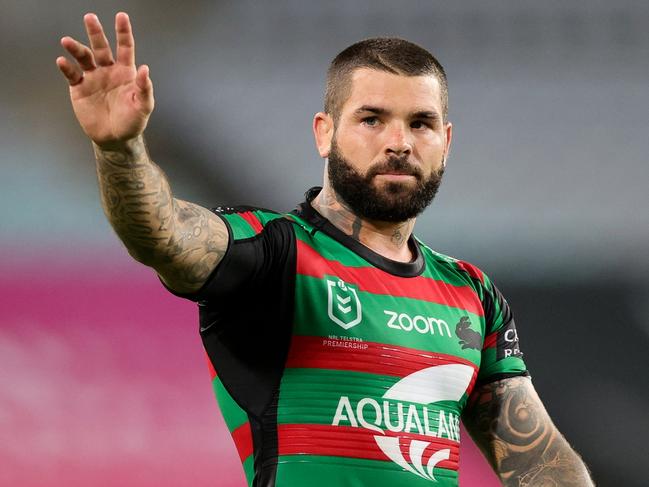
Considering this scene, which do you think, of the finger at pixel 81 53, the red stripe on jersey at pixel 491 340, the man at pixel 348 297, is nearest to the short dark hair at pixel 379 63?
the man at pixel 348 297

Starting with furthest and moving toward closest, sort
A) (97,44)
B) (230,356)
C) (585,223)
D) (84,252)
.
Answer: (585,223), (84,252), (230,356), (97,44)

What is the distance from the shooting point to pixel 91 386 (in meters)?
4.36

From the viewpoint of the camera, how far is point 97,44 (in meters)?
1.84

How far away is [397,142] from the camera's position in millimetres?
2418

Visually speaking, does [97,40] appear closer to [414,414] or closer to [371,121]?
[371,121]

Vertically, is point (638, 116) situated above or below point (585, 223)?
above

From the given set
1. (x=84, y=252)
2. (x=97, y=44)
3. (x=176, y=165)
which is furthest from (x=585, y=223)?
(x=97, y=44)

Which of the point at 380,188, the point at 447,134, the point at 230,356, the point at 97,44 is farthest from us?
the point at 447,134

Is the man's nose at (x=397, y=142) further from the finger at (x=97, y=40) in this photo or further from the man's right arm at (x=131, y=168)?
the finger at (x=97, y=40)

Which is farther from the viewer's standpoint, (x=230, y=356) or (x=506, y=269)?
(x=506, y=269)

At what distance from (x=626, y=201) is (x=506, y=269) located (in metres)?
0.76

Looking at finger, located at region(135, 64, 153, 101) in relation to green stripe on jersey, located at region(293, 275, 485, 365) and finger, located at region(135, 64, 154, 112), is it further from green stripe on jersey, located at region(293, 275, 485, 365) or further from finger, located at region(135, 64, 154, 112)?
green stripe on jersey, located at region(293, 275, 485, 365)

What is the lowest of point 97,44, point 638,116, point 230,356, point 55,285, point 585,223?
point 230,356

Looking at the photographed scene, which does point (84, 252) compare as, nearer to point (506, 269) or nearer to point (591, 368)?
point (506, 269)
